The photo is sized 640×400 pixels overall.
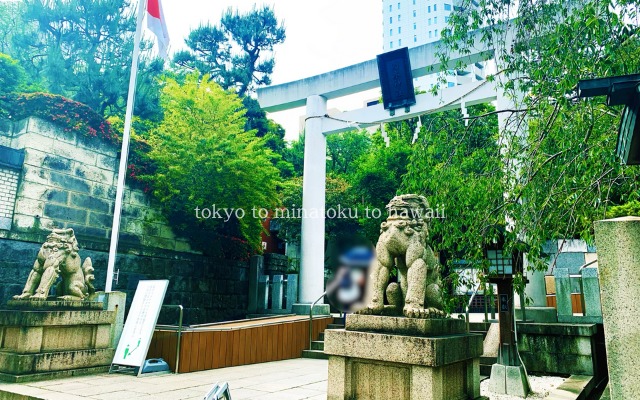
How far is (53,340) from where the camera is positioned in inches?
257

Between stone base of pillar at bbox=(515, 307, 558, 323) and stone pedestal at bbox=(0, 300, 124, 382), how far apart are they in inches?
296

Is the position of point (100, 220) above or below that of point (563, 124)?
below

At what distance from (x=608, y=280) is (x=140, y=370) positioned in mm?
6416

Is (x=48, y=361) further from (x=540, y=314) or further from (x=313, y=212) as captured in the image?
(x=540, y=314)

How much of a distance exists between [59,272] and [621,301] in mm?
7688

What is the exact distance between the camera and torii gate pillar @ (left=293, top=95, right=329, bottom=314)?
483 inches

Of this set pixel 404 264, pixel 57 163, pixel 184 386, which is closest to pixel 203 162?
pixel 57 163

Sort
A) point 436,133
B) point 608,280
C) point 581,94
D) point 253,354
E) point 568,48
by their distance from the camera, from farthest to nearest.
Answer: point 253,354 → point 436,133 → point 568,48 → point 581,94 → point 608,280

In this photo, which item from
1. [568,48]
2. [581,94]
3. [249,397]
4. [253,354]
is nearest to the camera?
[581,94]

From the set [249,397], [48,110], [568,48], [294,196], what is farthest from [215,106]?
[568,48]

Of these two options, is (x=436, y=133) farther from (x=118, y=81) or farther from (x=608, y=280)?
(x=118, y=81)

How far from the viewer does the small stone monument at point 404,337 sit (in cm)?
380

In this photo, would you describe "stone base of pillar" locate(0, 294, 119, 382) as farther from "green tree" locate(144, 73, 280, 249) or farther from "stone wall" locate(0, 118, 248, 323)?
"green tree" locate(144, 73, 280, 249)

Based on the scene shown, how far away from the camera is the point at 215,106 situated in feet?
42.9
